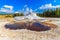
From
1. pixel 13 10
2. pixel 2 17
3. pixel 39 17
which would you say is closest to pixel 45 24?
pixel 39 17

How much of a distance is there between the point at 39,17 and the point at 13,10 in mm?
337

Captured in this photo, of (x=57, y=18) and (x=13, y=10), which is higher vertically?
(x=13, y=10)

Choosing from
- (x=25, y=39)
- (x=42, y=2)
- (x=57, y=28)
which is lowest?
(x=25, y=39)

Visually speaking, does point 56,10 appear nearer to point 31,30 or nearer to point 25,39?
point 31,30

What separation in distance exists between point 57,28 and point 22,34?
1.41 feet

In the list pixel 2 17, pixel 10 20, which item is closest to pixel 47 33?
pixel 10 20

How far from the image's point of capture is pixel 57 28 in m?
1.35

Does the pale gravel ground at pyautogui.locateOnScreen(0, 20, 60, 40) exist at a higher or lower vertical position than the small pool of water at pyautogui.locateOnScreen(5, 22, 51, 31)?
lower

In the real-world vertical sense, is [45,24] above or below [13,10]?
below

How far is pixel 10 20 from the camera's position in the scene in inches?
54.9

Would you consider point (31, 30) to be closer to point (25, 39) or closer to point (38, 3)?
point (25, 39)

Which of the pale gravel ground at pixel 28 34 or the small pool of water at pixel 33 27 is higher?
the small pool of water at pixel 33 27

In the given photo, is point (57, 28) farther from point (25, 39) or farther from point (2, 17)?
point (2, 17)

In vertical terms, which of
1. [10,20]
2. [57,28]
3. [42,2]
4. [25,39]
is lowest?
[25,39]
